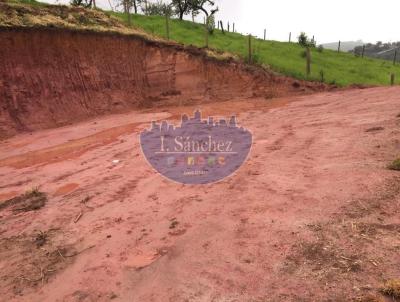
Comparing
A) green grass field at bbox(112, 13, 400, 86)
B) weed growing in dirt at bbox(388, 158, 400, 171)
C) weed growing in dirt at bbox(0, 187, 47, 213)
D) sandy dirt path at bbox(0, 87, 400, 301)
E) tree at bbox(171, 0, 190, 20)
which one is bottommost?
weed growing in dirt at bbox(0, 187, 47, 213)

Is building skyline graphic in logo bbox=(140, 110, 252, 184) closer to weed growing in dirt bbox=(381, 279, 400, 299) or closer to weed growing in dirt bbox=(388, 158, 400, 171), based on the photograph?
weed growing in dirt bbox=(388, 158, 400, 171)

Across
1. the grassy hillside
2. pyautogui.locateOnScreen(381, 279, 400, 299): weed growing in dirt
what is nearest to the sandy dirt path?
pyautogui.locateOnScreen(381, 279, 400, 299): weed growing in dirt

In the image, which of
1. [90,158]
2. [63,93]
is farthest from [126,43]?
[90,158]

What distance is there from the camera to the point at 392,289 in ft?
10.8

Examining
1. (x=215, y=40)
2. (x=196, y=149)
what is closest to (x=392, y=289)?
(x=196, y=149)

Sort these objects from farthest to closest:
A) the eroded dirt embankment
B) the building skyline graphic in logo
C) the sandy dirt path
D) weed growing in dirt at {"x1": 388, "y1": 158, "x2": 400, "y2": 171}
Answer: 1. the eroded dirt embankment
2. the building skyline graphic in logo
3. weed growing in dirt at {"x1": 388, "y1": 158, "x2": 400, "y2": 171}
4. the sandy dirt path

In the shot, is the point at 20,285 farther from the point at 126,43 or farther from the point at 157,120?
the point at 126,43

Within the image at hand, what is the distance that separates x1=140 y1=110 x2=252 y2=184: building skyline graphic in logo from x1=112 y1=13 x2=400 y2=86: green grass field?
8460mm

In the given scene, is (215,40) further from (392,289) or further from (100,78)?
(392,289)

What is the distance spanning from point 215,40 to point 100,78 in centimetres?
903

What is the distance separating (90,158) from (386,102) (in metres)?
8.07

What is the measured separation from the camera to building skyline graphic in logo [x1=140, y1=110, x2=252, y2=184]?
6.91m

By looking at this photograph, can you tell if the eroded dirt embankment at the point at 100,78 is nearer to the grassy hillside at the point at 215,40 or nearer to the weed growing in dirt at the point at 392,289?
the grassy hillside at the point at 215,40

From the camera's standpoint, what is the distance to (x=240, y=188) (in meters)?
5.96
